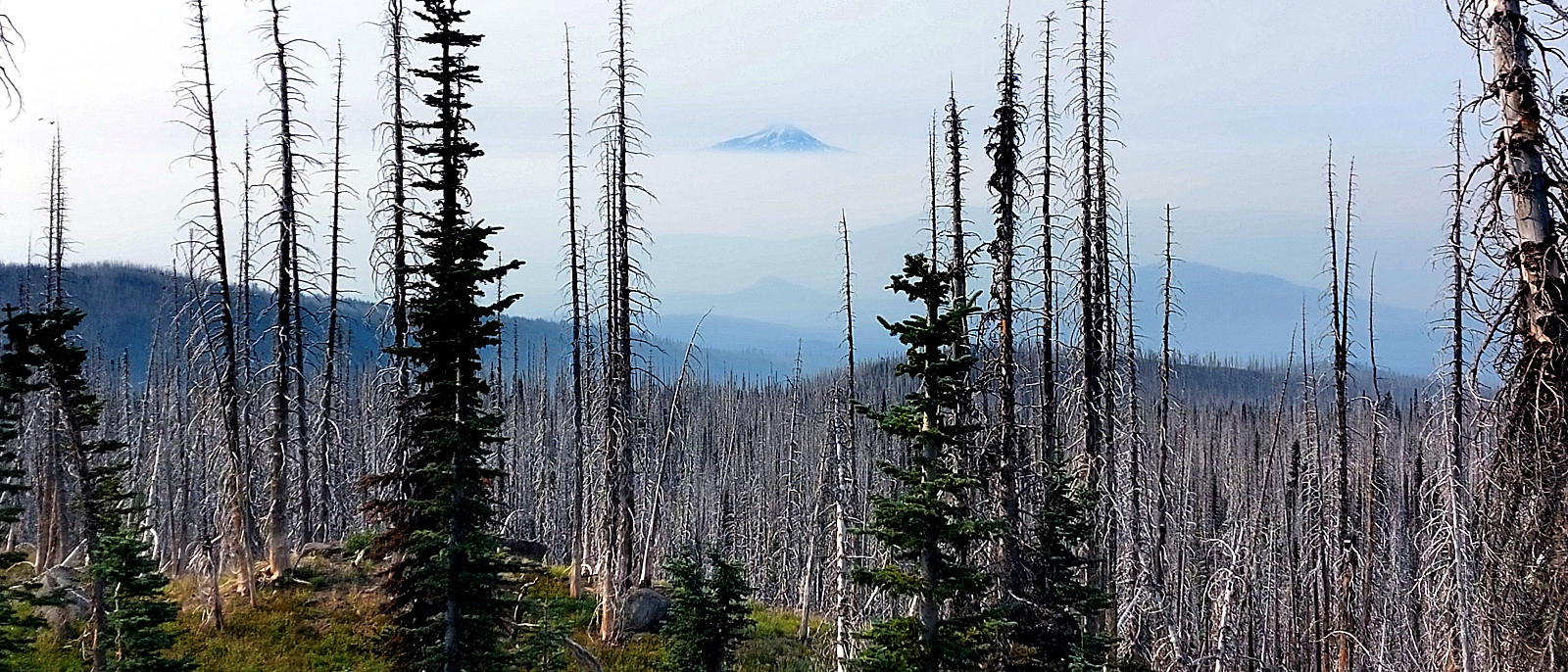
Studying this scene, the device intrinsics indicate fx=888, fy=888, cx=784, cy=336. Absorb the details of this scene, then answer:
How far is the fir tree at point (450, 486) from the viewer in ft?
42.3

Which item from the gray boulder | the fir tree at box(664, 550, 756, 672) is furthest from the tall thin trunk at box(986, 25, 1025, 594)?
the gray boulder

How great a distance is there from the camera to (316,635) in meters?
19.1

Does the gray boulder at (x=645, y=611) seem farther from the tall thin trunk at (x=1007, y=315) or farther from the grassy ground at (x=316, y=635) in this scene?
the tall thin trunk at (x=1007, y=315)

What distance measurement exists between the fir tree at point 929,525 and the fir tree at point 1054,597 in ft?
7.07

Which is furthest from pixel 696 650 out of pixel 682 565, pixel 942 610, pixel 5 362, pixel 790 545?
pixel 790 545

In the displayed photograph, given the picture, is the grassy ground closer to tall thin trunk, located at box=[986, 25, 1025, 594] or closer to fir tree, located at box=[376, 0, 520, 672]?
fir tree, located at box=[376, 0, 520, 672]

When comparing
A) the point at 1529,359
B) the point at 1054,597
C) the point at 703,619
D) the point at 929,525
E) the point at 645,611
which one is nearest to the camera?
the point at 1529,359

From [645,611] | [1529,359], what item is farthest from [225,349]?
[1529,359]

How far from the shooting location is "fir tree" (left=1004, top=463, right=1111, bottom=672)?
1419 centimetres

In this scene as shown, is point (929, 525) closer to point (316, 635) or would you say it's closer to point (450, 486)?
point (450, 486)

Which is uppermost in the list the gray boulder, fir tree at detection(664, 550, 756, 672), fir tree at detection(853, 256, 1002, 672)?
fir tree at detection(853, 256, 1002, 672)

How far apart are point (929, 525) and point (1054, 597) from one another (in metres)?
3.82

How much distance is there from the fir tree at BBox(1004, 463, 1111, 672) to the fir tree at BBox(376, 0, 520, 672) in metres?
8.11

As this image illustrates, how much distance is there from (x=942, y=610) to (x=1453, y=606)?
7678 mm
